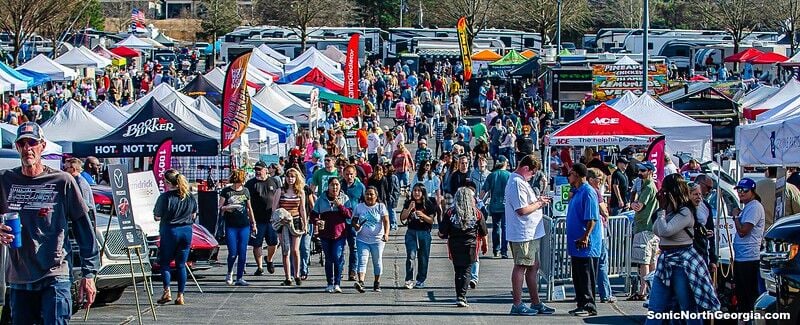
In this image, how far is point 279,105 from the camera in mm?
31734

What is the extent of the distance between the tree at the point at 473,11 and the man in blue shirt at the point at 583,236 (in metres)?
52.6

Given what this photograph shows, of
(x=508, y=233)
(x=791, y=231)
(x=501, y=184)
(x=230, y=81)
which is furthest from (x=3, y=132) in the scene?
(x=791, y=231)

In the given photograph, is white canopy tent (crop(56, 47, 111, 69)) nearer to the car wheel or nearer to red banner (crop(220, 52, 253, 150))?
red banner (crop(220, 52, 253, 150))

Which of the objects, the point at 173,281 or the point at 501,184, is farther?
the point at 501,184

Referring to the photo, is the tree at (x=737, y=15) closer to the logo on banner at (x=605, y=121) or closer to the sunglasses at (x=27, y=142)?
the logo on banner at (x=605, y=121)

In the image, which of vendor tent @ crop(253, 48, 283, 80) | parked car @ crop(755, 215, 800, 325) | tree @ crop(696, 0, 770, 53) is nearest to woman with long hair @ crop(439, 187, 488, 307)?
parked car @ crop(755, 215, 800, 325)

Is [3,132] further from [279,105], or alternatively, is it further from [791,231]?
[791,231]

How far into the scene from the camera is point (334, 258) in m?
15.3

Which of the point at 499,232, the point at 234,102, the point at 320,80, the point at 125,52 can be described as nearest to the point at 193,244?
the point at 499,232

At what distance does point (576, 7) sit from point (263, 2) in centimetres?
1988

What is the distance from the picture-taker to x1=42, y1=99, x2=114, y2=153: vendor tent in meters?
23.3

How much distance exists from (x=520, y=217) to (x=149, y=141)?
925 cm

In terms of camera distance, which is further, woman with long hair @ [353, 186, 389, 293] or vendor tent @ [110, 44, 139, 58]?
vendor tent @ [110, 44, 139, 58]

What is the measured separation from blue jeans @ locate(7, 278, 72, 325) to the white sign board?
7234 millimetres
